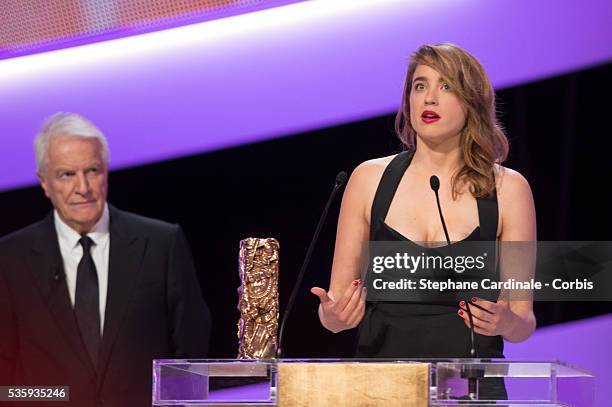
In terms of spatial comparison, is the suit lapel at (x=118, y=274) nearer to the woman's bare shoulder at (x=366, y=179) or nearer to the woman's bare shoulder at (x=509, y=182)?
the woman's bare shoulder at (x=366, y=179)

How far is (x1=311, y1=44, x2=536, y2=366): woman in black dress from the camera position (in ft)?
13.5

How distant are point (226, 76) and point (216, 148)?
35 cm

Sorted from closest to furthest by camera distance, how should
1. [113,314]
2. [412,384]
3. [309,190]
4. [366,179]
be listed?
[412,384], [366,179], [309,190], [113,314]

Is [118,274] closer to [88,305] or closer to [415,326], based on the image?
[88,305]

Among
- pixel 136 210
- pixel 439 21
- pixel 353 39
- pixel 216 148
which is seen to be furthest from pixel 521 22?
pixel 136 210

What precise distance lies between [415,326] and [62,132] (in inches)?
81.1

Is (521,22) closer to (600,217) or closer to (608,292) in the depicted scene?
(600,217)

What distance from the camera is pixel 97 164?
488 centimetres

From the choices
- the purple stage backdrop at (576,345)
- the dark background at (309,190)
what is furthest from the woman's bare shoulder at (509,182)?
the purple stage backdrop at (576,345)

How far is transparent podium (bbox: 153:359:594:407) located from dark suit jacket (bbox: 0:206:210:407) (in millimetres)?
1970

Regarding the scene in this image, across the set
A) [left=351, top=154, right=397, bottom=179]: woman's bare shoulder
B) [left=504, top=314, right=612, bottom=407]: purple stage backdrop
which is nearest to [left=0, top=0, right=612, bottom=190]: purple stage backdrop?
[left=351, top=154, right=397, bottom=179]: woman's bare shoulder

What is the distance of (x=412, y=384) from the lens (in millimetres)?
2709

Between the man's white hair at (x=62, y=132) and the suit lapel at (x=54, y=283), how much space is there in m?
0.30

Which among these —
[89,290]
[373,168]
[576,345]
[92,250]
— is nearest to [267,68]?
[373,168]
